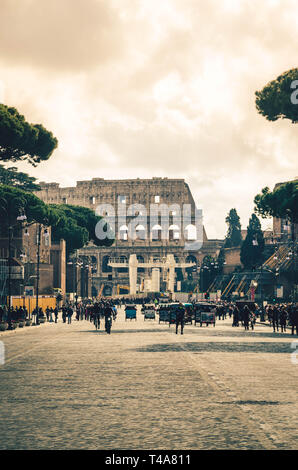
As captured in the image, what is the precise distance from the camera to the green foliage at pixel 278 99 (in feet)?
159

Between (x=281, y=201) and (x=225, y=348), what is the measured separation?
2773 cm

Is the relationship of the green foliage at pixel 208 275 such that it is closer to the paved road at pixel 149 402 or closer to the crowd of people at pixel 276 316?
the crowd of people at pixel 276 316

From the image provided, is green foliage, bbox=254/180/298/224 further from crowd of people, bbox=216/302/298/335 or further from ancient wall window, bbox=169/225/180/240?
ancient wall window, bbox=169/225/180/240

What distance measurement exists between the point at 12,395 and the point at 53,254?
86967mm

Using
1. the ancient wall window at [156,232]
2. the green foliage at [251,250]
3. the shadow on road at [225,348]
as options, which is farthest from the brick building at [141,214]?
the shadow on road at [225,348]

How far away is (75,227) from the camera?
4026 inches

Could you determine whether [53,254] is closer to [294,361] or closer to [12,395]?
[294,361]

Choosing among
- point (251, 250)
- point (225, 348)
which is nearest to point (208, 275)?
point (251, 250)

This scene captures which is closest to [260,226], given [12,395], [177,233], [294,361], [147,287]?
[147,287]

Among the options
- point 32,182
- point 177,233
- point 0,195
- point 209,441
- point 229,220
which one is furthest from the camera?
point 177,233

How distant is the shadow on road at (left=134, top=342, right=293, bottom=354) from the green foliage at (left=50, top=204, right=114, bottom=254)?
65.8 meters

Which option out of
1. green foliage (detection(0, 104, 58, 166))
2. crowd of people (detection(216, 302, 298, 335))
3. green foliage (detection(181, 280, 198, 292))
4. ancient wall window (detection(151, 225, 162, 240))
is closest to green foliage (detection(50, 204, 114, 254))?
green foliage (detection(0, 104, 58, 166))

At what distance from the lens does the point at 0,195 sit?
67188mm

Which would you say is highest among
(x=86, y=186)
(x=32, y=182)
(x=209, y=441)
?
(x=86, y=186)
